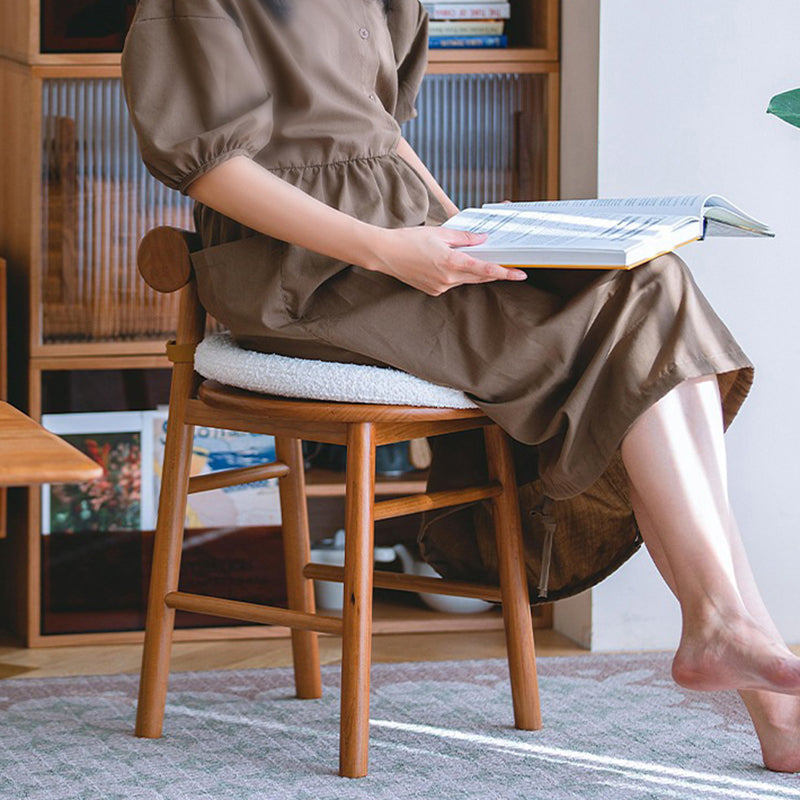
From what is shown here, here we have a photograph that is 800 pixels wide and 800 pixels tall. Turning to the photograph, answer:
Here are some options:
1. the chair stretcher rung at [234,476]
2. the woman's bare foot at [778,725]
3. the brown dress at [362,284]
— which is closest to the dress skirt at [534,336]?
the brown dress at [362,284]

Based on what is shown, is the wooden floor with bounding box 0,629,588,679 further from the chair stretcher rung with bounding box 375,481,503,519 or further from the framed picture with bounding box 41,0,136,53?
the framed picture with bounding box 41,0,136,53

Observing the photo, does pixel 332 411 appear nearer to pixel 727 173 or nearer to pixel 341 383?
pixel 341 383

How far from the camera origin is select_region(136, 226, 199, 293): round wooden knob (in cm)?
151

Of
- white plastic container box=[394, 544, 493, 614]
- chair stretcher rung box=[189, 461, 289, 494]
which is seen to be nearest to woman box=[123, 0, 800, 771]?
chair stretcher rung box=[189, 461, 289, 494]

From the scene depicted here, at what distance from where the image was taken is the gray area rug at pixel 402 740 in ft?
4.53

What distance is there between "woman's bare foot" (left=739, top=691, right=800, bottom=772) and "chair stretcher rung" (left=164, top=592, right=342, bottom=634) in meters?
0.47

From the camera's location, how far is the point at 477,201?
2111 millimetres

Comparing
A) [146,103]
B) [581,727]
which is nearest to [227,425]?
[146,103]

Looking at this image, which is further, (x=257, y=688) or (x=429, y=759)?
(x=257, y=688)

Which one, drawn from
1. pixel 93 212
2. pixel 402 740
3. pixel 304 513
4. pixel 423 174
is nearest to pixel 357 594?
pixel 402 740

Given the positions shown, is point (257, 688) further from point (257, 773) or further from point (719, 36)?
point (719, 36)

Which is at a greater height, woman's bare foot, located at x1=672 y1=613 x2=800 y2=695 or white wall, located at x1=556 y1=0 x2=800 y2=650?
white wall, located at x1=556 y1=0 x2=800 y2=650

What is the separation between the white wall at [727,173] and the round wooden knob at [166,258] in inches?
28.8

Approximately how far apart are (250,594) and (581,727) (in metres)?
0.72
